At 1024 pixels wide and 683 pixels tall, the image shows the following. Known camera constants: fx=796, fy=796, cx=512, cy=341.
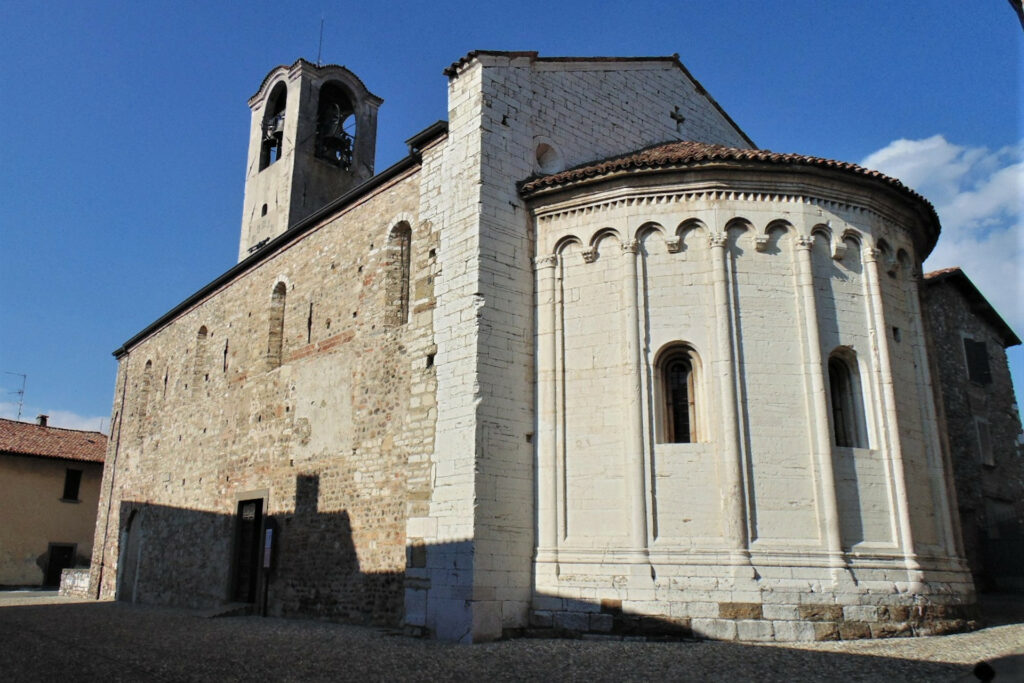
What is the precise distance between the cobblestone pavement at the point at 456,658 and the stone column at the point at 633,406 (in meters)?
1.42

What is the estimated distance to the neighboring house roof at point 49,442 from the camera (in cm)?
A: 2683

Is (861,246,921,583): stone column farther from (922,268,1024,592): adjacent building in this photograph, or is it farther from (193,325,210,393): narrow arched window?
(193,325,210,393): narrow arched window

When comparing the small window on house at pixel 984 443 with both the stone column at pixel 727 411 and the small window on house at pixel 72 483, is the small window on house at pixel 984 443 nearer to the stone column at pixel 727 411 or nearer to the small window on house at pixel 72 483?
the stone column at pixel 727 411

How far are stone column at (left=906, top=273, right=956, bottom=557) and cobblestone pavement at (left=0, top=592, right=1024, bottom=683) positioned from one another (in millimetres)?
1319

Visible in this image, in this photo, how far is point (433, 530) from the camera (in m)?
10.0

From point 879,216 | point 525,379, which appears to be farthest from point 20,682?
point 879,216

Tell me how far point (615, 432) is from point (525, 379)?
1416mm

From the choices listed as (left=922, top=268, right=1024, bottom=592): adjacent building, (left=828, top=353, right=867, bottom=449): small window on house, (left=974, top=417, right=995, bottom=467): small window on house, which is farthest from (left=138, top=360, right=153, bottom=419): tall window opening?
(left=974, top=417, right=995, bottom=467): small window on house

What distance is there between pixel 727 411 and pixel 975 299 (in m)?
11.7

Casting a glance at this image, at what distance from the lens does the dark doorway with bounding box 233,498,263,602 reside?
14611mm

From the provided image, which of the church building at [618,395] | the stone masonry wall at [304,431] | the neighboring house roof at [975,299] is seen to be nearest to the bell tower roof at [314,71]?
the stone masonry wall at [304,431]

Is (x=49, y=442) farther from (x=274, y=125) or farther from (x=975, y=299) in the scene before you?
(x=975, y=299)

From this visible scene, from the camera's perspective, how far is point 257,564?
1439 centimetres

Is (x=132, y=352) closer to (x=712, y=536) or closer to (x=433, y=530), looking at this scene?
(x=433, y=530)
